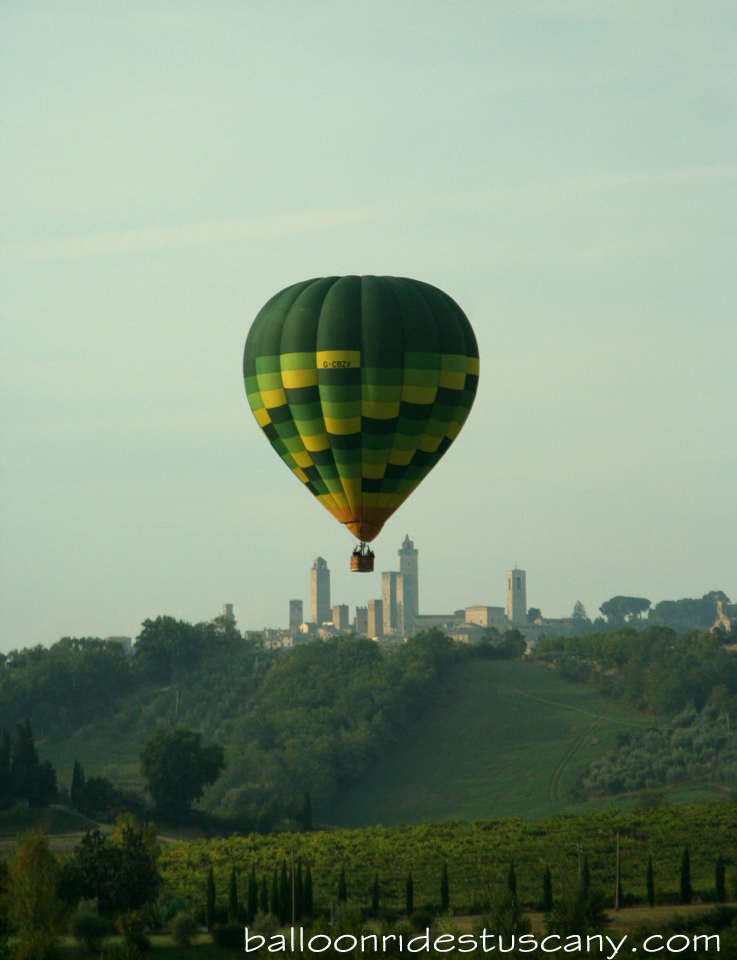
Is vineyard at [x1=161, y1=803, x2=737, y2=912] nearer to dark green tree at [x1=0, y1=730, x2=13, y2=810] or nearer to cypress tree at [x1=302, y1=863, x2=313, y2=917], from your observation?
cypress tree at [x1=302, y1=863, x2=313, y2=917]

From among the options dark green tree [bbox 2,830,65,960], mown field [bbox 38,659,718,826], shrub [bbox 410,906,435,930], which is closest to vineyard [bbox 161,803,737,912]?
shrub [bbox 410,906,435,930]

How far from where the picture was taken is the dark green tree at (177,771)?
62.5 m

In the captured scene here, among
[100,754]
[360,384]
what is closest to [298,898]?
[360,384]

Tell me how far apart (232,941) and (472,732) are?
57264 millimetres

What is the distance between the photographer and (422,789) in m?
80.0

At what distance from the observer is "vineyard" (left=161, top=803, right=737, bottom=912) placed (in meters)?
40.2

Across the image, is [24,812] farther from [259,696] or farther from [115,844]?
[259,696]

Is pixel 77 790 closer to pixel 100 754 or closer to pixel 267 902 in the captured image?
pixel 267 902

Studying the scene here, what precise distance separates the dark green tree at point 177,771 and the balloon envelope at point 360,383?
33.8m

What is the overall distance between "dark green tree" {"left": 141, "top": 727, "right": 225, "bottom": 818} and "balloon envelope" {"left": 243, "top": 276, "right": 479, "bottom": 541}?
3379cm

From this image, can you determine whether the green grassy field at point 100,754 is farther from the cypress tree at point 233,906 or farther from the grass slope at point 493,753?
the cypress tree at point 233,906

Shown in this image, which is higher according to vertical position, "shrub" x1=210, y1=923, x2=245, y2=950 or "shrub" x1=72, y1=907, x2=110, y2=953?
"shrub" x1=72, y1=907, x2=110, y2=953

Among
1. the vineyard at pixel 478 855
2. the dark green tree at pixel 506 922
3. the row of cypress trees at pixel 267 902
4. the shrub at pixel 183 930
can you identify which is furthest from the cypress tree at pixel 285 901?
the dark green tree at pixel 506 922

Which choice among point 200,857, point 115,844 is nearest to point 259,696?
point 200,857
